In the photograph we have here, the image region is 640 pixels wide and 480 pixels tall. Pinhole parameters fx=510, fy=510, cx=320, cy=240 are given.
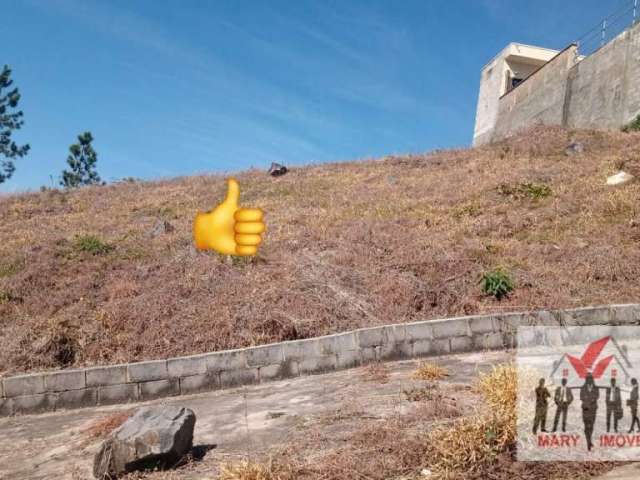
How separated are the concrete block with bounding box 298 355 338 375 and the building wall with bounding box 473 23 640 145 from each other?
828 inches

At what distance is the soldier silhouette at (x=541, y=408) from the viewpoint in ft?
13.7

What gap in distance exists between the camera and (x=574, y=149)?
20.0 m

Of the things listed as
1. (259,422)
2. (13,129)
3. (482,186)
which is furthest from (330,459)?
(13,129)

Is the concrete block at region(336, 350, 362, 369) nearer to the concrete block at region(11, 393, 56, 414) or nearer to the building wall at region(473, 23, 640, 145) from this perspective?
the concrete block at region(11, 393, 56, 414)

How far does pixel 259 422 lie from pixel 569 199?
1209 cm

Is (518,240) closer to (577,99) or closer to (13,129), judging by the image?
(577,99)

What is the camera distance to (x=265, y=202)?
19.3 meters

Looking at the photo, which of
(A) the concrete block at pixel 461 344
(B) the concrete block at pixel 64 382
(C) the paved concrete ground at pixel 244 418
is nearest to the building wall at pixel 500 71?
(A) the concrete block at pixel 461 344

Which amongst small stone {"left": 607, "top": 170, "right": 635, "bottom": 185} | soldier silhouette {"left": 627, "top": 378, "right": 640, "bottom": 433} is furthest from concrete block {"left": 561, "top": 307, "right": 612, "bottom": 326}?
small stone {"left": 607, "top": 170, "right": 635, "bottom": 185}

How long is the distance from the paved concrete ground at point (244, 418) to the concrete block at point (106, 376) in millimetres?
406

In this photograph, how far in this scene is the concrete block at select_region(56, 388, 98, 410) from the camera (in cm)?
830

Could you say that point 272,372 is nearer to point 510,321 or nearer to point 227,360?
point 227,360

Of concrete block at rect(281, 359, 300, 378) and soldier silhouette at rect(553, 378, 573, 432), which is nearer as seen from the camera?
soldier silhouette at rect(553, 378, 573, 432)

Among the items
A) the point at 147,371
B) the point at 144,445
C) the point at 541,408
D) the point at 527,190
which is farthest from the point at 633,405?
the point at 527,190
